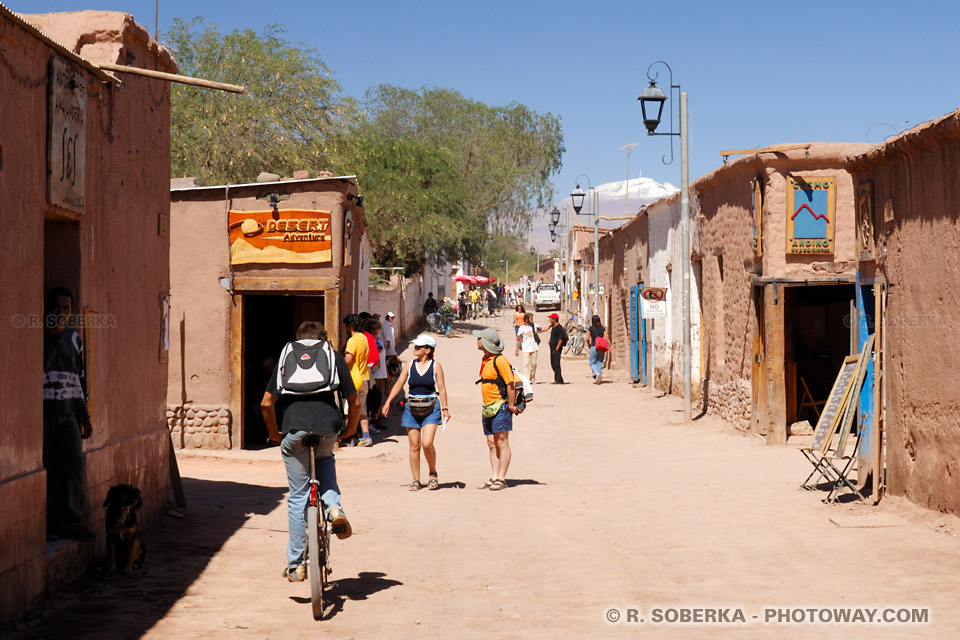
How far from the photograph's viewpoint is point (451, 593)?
7121 mm

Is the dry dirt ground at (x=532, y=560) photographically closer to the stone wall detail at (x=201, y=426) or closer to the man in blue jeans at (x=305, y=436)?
the man in blue jeans at (x=305, y=436)

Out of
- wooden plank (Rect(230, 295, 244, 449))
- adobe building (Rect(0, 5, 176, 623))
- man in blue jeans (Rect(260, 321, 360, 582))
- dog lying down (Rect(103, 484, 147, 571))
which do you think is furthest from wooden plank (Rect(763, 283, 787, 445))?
dog lying down (Rect(103, 484, 147, 571))

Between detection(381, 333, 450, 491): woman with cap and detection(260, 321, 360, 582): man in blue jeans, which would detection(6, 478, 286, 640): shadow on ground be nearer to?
detection(260, 321, 360, 582): man in blue jeans

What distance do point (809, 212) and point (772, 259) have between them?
87cm

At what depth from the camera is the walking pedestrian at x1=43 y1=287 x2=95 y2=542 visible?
7027 millimetres

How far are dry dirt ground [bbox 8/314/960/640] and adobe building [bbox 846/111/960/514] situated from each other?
1.55ft

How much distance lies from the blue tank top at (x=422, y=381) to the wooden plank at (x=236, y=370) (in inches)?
184

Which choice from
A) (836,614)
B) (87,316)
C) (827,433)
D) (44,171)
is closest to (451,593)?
(836,614)

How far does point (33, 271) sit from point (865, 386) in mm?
8457

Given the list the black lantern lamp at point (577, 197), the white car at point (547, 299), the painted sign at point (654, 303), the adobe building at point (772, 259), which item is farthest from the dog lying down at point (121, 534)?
the white car at point (547, 299)

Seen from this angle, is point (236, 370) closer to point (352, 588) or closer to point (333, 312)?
point (333, 312)

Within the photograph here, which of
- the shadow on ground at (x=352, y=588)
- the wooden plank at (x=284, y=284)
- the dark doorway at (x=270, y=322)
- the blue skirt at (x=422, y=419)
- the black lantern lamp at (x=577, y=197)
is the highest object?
the black lantern lamp at (x=577, y=197)

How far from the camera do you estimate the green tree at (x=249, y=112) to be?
104 ft

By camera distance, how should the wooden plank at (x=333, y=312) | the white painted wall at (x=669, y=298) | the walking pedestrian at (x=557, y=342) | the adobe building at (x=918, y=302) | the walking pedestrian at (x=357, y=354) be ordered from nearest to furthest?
1. the adobe building at (x=918, y=302)
2. the walking pedestrian at (x=357, y=354)
3. the wooden plank at (x=333, y=312)
4. the white painted wall at (x=669, y=298)
5. the walking pedestrian at (x=557, y=342)
